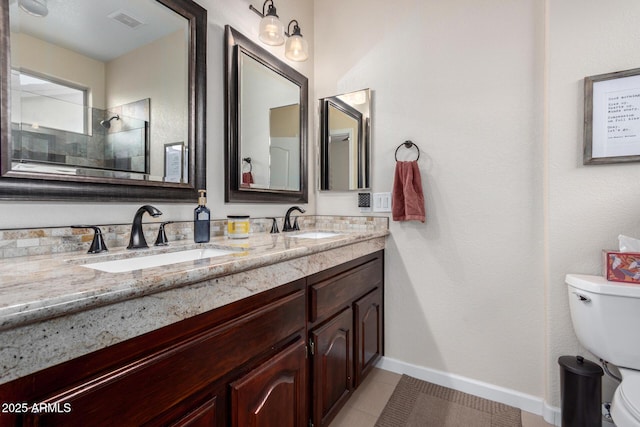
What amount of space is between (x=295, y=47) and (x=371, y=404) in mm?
2064

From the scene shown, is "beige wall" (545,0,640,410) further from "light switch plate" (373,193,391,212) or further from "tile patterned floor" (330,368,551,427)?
A: "light switch plate" (373,193,391,212)

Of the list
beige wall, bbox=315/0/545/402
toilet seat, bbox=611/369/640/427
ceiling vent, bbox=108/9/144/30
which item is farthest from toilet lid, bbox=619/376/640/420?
ceiling vent, bbox=108/9/144/30

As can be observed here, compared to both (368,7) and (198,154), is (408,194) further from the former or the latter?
(368,7)

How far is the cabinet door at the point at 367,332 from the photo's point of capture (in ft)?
5.28

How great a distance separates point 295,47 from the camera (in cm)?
179

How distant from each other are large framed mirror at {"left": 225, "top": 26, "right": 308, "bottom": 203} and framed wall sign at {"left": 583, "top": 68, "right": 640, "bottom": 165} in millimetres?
1550

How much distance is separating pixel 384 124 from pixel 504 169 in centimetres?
76

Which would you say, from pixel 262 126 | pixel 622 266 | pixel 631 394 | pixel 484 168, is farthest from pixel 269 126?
pixel 631 394

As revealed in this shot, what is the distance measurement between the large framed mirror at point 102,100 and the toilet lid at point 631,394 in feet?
5.63

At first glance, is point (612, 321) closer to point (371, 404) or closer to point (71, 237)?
point (371, 404)

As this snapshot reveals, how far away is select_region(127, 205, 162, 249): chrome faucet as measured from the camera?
1.10 m

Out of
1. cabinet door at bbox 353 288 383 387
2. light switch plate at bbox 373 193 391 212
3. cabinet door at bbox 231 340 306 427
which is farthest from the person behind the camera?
light switch plate at bbox 373 193 391 212

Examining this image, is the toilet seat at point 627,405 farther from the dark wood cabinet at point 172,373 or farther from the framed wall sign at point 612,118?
the dark wood cabinet at point 172,373

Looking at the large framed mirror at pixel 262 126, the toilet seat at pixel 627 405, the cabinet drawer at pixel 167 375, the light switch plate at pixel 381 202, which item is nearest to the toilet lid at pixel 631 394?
the toilet seat at pixel 627 405
